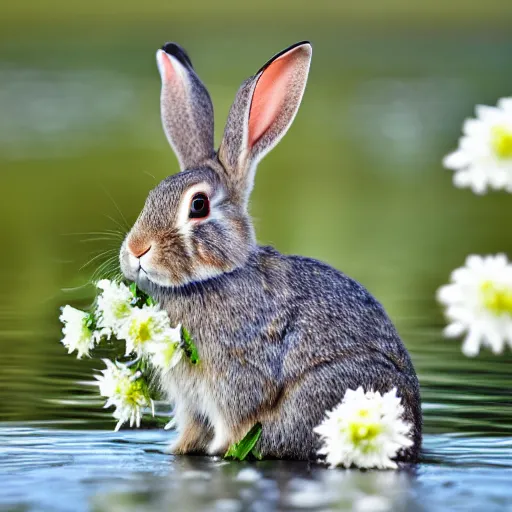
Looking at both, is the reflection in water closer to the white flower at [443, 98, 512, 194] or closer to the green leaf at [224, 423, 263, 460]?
the green leaf at [224, 423, 263, 460]

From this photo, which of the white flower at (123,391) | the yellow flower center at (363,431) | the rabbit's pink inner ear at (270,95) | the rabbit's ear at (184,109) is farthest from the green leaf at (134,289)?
the yellow flower center at (363,431)

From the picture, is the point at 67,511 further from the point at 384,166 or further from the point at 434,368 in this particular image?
the point at 384,166

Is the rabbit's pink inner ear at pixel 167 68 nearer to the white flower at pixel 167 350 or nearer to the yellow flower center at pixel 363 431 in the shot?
the white flower at pixel 167 350

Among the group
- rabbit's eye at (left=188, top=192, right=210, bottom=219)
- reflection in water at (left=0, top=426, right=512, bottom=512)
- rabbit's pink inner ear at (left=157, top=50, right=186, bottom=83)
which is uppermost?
rabbit's pink inner ear at (left=157, top=50, right=186, bottom=83)

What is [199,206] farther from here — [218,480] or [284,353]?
[218,480]

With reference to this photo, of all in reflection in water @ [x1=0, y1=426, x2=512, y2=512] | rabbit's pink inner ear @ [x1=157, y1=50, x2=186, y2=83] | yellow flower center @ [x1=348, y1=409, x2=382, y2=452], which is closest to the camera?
reflection in water @ [x1=0, y1=426, x2=512, y2=512]

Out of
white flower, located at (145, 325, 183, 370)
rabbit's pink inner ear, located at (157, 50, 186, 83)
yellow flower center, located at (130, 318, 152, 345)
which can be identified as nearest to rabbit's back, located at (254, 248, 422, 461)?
white flower, located at (145, 325, 183, 370)
